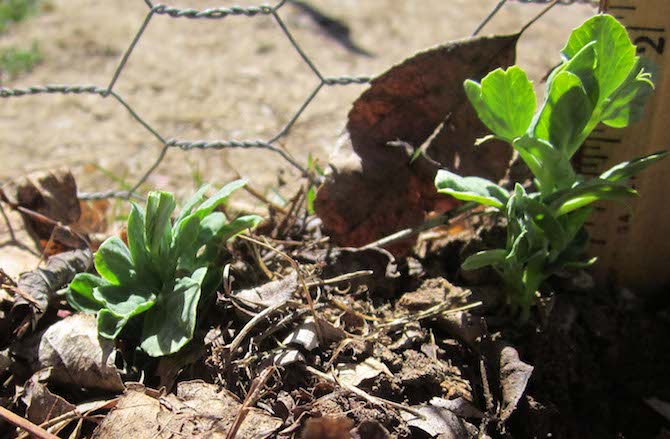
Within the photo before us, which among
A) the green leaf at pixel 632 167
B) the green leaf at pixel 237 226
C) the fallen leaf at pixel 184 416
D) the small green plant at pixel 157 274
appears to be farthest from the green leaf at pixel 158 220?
the green leaf at pixel 632 167

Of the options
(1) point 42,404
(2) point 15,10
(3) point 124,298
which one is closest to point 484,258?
(3) point 124,298

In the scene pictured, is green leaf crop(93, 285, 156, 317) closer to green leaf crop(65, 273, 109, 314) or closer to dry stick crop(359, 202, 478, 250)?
green leaf crop(65, 273, 109, 314)

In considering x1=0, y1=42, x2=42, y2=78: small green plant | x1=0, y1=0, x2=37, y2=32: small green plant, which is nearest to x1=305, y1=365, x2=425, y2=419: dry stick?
x1=0, y1=42, x2=42, y2=78: small green plant

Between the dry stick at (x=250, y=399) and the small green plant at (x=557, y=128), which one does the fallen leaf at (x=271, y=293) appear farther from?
the small green plant at (x=557, y=128)

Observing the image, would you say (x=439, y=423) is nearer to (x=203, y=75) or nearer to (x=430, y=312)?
(x=430, y=312)

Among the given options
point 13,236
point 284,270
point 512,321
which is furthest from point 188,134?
point 512,321

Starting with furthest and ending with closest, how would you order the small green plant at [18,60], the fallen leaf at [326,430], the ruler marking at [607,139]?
the small green plant at [18,60] → the ruler marking at [607,139] → the fallen leaf at [326,430]
